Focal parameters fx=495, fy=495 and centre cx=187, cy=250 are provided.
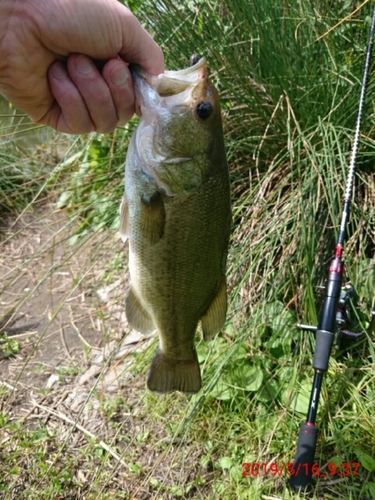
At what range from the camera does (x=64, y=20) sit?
1.55 meters

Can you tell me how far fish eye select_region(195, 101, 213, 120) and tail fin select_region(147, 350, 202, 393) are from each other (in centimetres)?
86

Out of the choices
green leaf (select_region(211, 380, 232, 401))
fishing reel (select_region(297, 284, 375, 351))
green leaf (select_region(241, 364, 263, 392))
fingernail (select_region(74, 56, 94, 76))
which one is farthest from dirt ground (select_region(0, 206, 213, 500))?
fingernail (select_region(74, 56, 94, 76))

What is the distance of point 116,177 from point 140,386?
1325 mm

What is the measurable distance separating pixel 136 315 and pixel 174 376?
0.88 feet

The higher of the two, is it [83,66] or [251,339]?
[83,66]

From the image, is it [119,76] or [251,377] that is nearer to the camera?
[119,76]

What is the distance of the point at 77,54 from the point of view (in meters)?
1.64

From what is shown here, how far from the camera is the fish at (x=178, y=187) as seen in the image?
1539 mm

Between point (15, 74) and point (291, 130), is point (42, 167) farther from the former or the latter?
point (15, 74)

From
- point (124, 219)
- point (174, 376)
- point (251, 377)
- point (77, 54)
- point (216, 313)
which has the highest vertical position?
point (77, 54)

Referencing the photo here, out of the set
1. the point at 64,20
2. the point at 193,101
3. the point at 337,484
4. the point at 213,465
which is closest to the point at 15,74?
the point at 64,20

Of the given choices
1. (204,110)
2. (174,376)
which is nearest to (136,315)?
(174,376)

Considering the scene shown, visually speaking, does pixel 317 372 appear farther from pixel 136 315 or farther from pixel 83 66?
pixel 83 66

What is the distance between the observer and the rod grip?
210 centimetres
